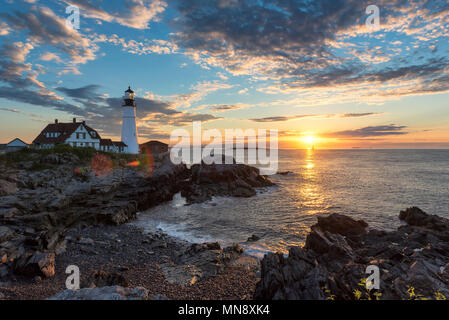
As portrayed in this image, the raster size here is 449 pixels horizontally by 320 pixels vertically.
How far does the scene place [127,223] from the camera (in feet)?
69.3

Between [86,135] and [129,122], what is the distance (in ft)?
35.1

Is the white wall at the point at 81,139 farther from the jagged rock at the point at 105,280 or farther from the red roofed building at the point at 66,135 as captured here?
the jagged rock at the point at 105,280

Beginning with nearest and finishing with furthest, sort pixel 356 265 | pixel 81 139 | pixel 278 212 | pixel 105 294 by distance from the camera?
pixel 105 294 → pixel 356 265 → pixel 278 212 → pixel 81 139

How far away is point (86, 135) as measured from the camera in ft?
169

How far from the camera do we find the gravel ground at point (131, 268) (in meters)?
9.77

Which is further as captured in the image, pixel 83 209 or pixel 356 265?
pixel 83 209

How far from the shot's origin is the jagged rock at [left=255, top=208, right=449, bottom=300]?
276 inches

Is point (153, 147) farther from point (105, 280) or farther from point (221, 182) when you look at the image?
point (105, 280)

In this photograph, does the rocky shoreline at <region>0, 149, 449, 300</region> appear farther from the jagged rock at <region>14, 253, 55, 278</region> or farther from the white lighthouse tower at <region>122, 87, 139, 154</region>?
the white lighthouse tower at <region>122, 87, 139, 154</region>

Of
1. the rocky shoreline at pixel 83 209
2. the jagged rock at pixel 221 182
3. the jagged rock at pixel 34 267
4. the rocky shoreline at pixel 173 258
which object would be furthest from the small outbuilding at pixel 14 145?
the jagged rock at pixel 34 267

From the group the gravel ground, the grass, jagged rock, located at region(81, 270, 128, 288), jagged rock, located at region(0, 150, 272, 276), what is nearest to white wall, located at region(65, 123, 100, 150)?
the grass

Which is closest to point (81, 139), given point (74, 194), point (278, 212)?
point (74, 194)
